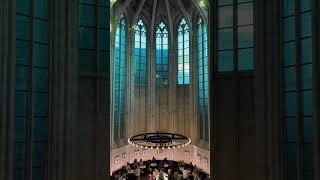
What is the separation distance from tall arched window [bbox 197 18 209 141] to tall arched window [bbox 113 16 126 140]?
489 centimetres

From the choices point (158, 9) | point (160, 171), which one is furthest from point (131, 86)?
point (160, 171)

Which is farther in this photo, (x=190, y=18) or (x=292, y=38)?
(x=190, y=18)

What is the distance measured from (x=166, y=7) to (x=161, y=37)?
204 centimetres

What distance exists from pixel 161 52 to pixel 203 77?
385cm

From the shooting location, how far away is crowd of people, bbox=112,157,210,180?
628 inches

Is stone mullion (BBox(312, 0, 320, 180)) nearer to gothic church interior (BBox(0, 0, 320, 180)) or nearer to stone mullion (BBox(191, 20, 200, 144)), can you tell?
gothic church interior (BBox(0, 0, 320, 180))

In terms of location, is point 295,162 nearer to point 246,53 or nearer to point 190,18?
point 246,53
